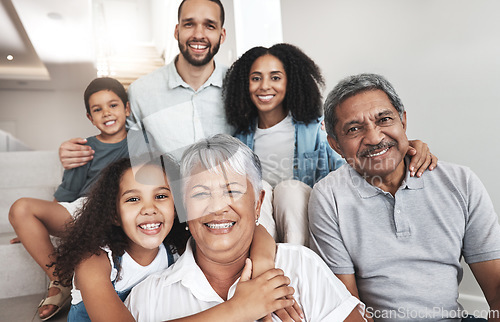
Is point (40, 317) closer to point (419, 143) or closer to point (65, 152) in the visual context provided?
point (65, 152)

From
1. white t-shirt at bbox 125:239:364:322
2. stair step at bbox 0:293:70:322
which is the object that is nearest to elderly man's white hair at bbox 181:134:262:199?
white t-shirt at bbox 125:239:364:322

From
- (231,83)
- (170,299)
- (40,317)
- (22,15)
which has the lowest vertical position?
(40,317)

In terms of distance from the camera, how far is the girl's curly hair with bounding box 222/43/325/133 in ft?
3.70

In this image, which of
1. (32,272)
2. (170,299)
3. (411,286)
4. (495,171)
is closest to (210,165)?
(170,299)

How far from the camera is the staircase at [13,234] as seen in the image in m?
0.76

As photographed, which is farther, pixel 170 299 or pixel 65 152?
pixel 65 152

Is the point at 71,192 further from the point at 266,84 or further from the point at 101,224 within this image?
the point at 266,84

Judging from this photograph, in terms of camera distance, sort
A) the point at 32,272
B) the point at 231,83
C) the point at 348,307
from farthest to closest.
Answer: the point at 231,83
the point at 32,272
the point at 348,307

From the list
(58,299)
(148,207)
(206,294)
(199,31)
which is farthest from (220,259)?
(199,31)

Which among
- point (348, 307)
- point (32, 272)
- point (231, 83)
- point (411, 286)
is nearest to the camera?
point (348, 307)

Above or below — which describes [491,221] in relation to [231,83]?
below

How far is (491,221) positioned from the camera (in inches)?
27.3

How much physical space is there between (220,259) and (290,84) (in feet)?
2.51

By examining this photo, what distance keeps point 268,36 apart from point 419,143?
660 millimetres
